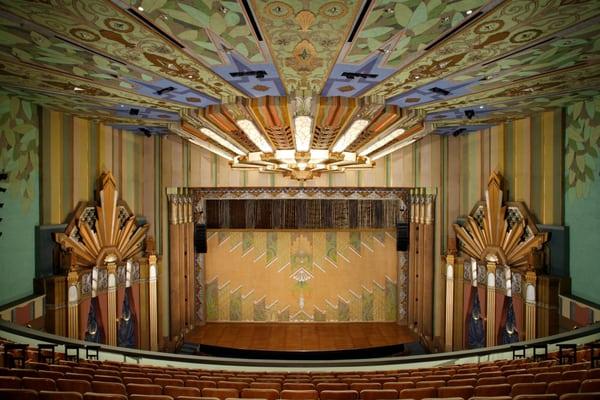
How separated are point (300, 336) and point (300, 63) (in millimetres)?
10991

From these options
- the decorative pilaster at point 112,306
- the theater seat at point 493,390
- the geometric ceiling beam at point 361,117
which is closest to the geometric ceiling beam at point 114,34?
the geometric ceiling beam at point 361,117

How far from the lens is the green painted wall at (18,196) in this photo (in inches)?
301

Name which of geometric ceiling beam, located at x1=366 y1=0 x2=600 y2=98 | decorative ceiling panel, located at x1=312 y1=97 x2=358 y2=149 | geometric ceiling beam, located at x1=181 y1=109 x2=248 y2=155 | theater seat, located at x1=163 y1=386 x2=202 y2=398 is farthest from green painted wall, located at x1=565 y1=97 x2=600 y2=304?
theater seat, located at x1=163 y1=386 x2=202 y2=398

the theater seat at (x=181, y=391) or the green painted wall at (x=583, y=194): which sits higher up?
the green painted wall at (x=583, y=194)

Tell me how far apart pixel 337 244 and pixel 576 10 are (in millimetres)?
11695

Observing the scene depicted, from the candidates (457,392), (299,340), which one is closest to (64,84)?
(457,392)

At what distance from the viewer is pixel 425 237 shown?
42.6ft

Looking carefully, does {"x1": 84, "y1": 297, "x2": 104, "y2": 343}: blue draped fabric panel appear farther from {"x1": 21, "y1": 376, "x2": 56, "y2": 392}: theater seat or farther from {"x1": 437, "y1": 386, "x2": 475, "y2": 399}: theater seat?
{"x1": 437, "y1": 386, "x2": 475, "y2": 399}: theater seat

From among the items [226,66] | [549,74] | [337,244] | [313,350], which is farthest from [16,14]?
[337,244]

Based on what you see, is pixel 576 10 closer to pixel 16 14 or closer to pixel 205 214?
pixel 16 14

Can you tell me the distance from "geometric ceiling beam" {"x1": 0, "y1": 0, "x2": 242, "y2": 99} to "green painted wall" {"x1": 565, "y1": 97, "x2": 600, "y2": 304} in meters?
7.49

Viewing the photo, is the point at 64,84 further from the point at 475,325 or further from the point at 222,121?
the point at 475,325

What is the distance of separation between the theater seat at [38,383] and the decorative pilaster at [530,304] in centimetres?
958

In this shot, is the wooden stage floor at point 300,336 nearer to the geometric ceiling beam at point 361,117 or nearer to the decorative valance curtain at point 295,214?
the decorative valance curtain at point 295,214
